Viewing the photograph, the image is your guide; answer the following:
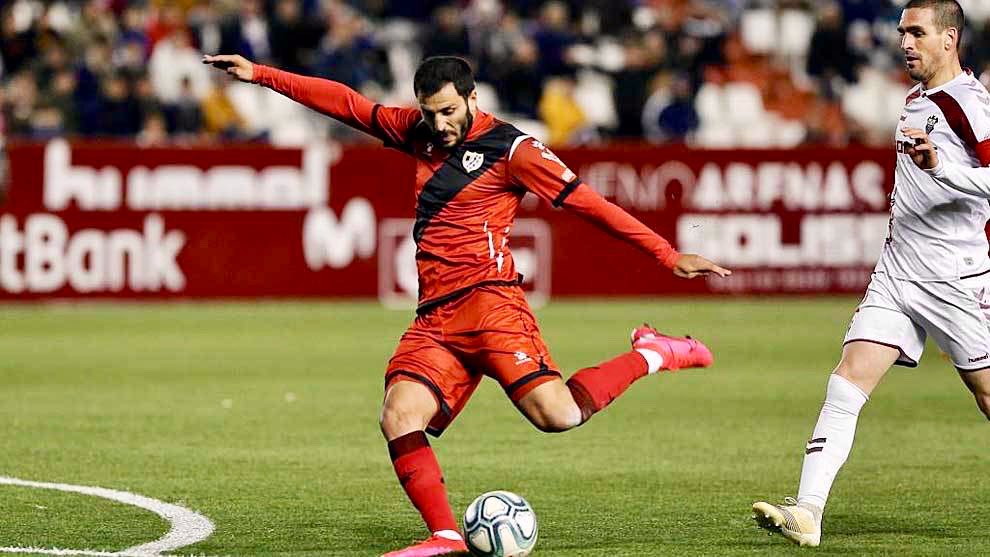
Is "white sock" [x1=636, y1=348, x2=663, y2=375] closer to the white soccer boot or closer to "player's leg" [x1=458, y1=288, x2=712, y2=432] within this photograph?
"player's leg" [x1=458, y1=288, x2=712, y2=432]

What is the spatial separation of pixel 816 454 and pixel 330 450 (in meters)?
3.63

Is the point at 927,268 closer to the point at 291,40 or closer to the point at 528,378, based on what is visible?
the point at 528,378

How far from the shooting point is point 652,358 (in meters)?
7.48

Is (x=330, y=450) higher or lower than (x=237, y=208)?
lower

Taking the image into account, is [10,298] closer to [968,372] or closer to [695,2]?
[695,2]

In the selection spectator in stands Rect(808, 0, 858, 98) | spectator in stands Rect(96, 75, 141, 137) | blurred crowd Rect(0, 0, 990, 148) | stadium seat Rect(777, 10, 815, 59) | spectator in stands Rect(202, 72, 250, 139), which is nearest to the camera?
spectator in stands Rect(96, 75, 141, 137)

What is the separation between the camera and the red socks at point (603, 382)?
23.4ft

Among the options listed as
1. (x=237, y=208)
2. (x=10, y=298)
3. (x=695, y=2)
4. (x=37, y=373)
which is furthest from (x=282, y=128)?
(x=37, y=373)

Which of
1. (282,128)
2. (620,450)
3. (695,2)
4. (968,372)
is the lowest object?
(620,450)

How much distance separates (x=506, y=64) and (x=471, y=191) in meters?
15.4

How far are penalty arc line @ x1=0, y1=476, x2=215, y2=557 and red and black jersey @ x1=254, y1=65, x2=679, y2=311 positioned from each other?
1352 millimetres

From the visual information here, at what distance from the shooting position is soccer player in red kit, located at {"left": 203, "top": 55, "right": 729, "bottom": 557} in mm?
6898

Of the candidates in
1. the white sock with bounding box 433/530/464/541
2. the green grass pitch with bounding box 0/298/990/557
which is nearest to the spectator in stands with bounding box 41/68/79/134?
the green grass pitch with bounding box 0/298/990/557

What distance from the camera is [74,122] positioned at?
832 inches
